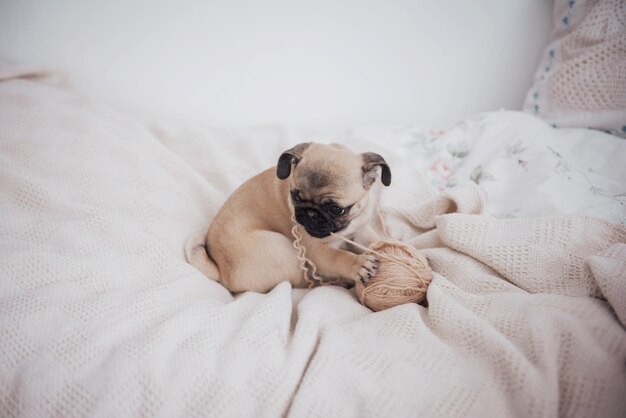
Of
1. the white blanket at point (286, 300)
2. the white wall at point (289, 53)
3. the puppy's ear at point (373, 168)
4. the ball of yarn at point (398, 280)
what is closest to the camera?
the white blanket at point (286, 300)

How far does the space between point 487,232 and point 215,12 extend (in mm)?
2229

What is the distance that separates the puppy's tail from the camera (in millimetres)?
1735

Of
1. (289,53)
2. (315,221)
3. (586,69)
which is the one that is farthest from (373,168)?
(586,69)

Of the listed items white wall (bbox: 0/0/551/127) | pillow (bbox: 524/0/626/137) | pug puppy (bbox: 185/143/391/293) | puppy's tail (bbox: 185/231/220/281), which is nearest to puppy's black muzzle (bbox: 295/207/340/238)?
pug puppy (bbox: 185/143/391/293)

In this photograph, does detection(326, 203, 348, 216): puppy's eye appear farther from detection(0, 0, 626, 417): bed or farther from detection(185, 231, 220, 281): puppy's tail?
detection(185, 231, 220, 281): puppy's tail

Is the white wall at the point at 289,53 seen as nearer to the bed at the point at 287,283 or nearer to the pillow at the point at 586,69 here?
the bed at the point at 287,283

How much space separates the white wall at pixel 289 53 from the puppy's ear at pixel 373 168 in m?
1.22

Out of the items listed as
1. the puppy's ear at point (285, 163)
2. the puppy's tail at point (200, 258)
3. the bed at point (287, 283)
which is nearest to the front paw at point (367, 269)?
the bed at point (287, 283)

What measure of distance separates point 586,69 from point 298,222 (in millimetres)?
1977

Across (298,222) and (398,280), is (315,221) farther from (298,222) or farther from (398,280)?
(398,280)

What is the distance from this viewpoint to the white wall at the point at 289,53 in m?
2.46

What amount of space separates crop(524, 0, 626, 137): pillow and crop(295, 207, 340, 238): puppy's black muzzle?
178 cm

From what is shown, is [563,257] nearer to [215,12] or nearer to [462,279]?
[462,279]

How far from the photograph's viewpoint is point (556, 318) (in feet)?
3.64
